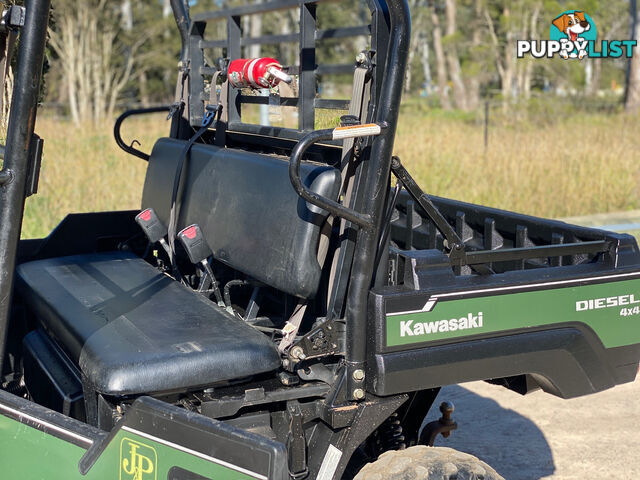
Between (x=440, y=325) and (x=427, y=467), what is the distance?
0.38m

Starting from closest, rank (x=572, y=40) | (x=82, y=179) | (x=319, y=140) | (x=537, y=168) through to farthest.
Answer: (x=319, y=140), (x=82, y=179), (x=537, y=168), (x=572, y=40)

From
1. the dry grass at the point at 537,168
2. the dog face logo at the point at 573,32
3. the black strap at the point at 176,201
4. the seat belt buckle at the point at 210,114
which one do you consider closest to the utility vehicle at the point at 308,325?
the black strap at the point at 176,201

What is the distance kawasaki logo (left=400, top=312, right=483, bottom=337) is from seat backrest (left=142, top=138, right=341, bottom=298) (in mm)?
351

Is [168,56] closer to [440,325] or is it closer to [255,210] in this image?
[255,210]

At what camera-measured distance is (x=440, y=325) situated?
92.0 inches

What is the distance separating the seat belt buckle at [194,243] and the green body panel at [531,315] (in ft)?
3.23

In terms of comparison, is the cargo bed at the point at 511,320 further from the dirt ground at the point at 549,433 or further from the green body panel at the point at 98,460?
the dirt ground at the point at 549,433

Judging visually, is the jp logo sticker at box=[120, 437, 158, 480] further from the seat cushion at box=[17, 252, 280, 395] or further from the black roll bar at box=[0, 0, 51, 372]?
the black roll bar at box=[0, 0, 51, 372]

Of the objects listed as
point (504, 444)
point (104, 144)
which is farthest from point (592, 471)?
point (104, 144)

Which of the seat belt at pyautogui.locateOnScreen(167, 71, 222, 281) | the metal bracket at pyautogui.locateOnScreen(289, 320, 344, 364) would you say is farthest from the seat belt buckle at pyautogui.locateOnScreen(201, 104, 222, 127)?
the metal bracket at pyautogui.locateOnScreen(289, 320, 344, 364)

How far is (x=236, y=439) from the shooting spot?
1.97m

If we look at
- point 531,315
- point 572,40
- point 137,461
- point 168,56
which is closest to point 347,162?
point 531,315

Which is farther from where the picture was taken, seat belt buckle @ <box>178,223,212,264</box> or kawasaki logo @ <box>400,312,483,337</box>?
seat belt buckle @ <box>178,223,212,264</box>

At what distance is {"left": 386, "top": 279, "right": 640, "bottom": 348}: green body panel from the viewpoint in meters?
2.31
